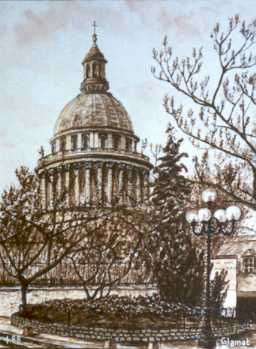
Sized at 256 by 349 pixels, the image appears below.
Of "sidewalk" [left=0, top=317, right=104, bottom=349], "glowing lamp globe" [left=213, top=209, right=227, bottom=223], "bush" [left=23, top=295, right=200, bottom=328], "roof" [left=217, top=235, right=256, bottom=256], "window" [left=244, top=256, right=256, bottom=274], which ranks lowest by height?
"sidewalk" [left=0, top=317, right=104, bottom=349]

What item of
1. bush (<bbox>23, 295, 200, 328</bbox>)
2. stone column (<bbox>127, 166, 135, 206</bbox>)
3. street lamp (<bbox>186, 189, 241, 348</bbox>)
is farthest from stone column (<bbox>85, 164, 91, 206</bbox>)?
street lamp (<bbox>186, 189, 241, 348</bbox>)

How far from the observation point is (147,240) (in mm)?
7078

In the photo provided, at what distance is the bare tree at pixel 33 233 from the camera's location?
6805 millimetres

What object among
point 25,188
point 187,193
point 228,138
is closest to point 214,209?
point 187,193

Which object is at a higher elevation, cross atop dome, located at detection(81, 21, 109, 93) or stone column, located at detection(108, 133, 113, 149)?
cross atop dome, located at detection(81, 21, 109, 93)

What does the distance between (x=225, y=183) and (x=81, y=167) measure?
175 centimetres

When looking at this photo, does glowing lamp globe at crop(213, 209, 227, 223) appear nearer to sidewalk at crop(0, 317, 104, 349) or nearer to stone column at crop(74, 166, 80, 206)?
stone column at crop(74, 166, 80, 206)

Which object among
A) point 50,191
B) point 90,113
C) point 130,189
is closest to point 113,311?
point 130,189

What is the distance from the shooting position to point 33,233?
683 centimetres

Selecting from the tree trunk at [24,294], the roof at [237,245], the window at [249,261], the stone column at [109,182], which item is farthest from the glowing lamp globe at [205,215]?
the tree trunk at [24,294]

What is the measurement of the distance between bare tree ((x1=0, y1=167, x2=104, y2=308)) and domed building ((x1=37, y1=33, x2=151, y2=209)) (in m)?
Answer: 0.14

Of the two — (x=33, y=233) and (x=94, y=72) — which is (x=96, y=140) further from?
(x=33, y=233)

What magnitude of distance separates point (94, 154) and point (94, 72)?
1021 mm

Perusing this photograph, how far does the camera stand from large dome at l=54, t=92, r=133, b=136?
7.13 metres
